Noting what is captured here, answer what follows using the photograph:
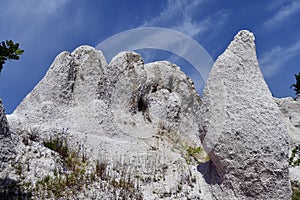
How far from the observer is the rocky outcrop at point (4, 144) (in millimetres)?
7502

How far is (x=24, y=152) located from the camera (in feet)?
26.4

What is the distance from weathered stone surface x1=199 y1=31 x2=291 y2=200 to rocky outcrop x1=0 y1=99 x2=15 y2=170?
3913 millimetres

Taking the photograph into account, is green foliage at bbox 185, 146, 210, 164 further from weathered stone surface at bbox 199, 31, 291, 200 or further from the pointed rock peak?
the pointed rock peak

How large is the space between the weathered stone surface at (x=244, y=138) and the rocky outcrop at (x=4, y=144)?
Result: 3.91m

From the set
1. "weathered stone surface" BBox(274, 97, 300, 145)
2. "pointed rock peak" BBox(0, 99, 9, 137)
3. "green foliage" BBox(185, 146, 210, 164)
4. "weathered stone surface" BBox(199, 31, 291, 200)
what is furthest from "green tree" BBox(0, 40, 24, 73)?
"weathered stone surface" BBox(274, 97, 300, 145)

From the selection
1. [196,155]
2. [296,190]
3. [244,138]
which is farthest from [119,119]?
[296,190]

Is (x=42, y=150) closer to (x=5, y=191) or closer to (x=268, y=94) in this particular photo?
(x=5, y=191)

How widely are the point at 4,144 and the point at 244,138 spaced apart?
473cm

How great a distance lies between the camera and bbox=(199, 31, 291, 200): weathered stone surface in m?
7.18

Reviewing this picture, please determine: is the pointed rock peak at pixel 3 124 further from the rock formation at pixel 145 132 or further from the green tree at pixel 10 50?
the green tree at pixel 10 50

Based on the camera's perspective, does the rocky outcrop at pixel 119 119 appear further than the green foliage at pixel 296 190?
Yes

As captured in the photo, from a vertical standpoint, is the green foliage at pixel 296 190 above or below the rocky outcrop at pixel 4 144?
below

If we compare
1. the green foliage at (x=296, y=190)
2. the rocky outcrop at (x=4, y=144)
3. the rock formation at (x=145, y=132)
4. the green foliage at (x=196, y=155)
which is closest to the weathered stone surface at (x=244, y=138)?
the rock formation at (x=145, y=132)

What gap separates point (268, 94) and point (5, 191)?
17.6ft
